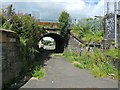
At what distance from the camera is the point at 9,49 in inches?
462

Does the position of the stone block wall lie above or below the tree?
below

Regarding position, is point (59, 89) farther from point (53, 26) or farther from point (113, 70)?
point (53, 26)

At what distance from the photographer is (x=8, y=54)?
37.9ft

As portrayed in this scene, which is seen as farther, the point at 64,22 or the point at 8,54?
the point at 64,22

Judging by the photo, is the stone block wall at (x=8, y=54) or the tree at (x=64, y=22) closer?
the stone block wall at (x=8, y=54)

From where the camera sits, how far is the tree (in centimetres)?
3667

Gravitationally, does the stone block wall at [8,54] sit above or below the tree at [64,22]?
below

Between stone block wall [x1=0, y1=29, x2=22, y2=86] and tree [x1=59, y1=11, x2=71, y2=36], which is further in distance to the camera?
tree [x1=59, y1=11, x2=71, y2=36]

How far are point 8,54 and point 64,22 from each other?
25437 millimetres

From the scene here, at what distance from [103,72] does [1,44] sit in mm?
7828

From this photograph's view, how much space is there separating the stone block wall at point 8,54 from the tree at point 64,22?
2316 cm

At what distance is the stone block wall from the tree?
76.0ft

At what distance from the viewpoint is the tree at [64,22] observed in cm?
3667

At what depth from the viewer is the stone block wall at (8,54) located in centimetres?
1032
